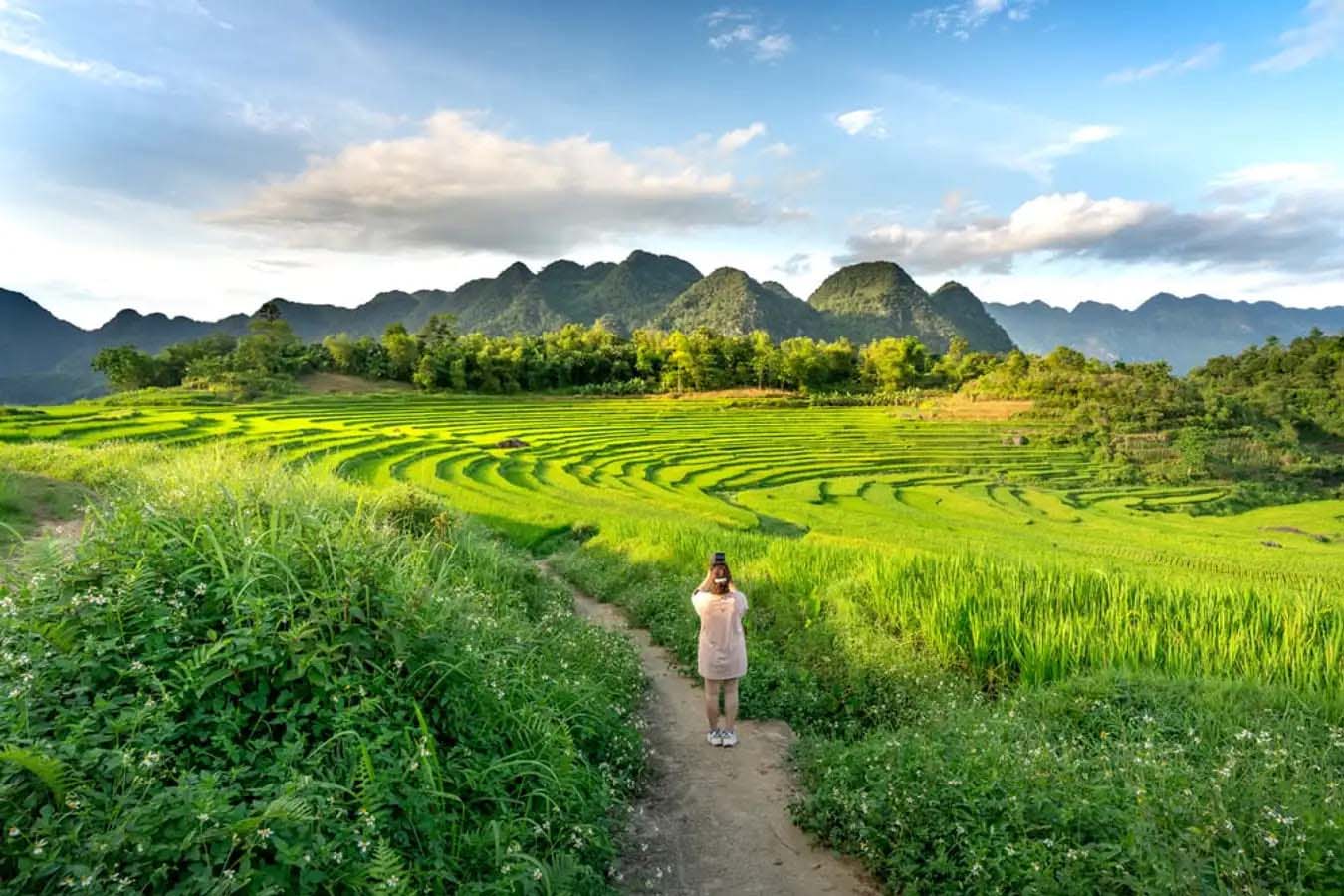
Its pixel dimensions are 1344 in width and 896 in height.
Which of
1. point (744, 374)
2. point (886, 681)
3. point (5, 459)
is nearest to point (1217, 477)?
point (744, 374)

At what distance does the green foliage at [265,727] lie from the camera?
2596 millimetres

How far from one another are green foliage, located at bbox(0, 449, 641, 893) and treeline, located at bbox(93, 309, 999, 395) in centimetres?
6423

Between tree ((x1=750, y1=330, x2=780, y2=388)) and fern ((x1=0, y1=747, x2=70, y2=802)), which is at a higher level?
tree ((x1=750, y1=330, x2=780, y2=388))

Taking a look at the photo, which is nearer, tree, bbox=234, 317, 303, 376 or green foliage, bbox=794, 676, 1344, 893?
green foliage, bbox=794, 676, 1344, 893

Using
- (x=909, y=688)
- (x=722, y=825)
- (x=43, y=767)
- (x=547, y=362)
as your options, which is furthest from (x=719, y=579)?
(x=547, y=362)

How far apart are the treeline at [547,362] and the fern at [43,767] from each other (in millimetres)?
65653

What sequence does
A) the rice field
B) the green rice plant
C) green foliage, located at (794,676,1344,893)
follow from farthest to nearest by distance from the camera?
the rice field < the green rice plant < green foliage, located at (794,676,1344,893)

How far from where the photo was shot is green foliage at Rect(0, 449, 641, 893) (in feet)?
8.52

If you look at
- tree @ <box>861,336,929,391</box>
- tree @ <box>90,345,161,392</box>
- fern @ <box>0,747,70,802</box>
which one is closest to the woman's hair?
fern @ <box>0,747,70,802</box>

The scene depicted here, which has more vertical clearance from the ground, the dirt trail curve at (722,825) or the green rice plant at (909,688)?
the green rice plant at (909,688)

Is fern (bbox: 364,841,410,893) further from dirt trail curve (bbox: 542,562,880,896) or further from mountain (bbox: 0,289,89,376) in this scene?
mountain (bbox: 0,289,89,376)

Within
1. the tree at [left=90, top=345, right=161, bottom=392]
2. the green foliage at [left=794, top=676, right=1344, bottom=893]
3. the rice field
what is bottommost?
the rice field

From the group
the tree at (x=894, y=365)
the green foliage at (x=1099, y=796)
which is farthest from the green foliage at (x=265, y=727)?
the tree at (x=894, y=365)

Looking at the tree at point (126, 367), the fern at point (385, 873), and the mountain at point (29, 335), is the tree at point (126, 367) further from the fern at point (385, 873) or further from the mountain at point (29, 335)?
the mountain at point (29, 335)
